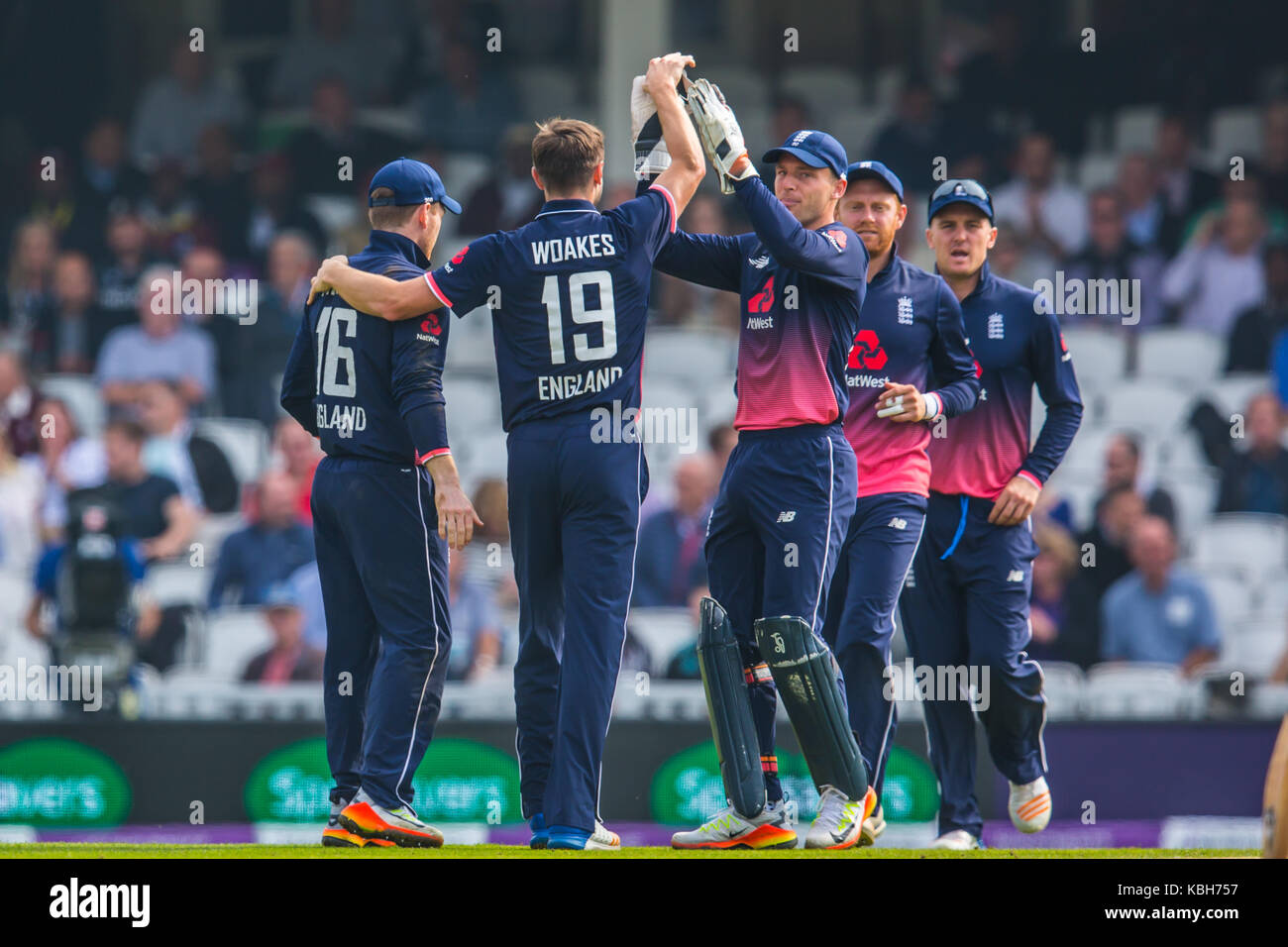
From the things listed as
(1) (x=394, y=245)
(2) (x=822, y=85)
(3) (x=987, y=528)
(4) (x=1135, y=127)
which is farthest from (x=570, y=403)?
(4) (x=1135, y=127)

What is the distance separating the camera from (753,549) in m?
6.14

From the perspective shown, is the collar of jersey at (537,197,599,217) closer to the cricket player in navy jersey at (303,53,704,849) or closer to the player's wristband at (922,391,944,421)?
Answer: the cricket player in navy jersey at (303,53,704,849)

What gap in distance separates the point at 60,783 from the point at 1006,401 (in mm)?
5337

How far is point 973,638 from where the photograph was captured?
22.7 ft

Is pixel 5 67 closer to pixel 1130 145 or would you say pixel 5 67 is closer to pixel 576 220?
pixel 1130 145

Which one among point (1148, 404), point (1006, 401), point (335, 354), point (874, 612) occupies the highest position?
point (1148, 404)

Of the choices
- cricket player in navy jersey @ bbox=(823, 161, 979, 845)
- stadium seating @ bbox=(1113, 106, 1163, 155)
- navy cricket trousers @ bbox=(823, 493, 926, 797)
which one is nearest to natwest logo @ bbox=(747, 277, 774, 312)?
cricket player in navy jersey @ bbox=(823, 161, 979, 845)

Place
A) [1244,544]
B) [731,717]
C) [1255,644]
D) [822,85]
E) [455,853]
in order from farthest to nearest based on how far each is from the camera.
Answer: [822,85] < [1244,544] < [1255,644] < [731,717] < [455,853]

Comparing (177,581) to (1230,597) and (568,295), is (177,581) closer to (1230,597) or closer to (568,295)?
(568,295)

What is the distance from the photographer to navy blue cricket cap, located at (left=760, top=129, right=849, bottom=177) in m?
6.09
